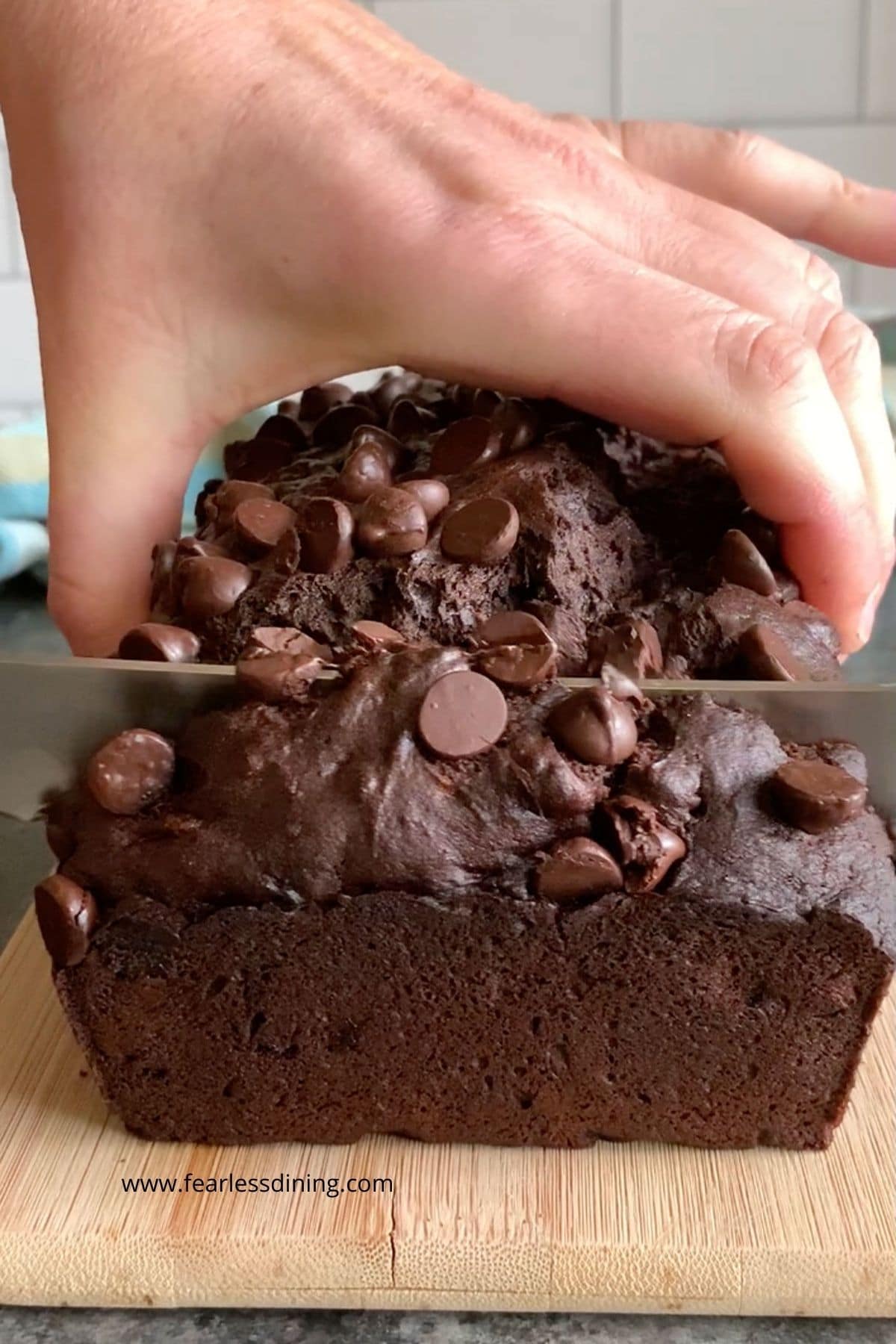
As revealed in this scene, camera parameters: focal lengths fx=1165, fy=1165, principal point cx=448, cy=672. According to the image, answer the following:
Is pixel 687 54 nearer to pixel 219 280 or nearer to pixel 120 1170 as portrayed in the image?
pixel 219 280

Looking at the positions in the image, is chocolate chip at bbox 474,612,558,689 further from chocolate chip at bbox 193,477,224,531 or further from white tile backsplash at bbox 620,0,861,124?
white tile backsplash at bbox 620,0,861,124

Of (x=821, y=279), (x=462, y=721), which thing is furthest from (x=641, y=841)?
(x=821, y=279)

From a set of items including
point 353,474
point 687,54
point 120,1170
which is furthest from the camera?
point 687,54

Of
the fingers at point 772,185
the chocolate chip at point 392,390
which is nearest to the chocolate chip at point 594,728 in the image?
the chocolate chip at point 392,390

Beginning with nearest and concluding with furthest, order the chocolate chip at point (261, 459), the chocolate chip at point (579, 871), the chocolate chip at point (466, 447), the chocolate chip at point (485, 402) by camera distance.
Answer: the chocolate chip at point (579, 871)
the chocolate chip at point (466, 447)
the chocolate chip at point (485, 402)
the chocolate chip at point (261, 459)

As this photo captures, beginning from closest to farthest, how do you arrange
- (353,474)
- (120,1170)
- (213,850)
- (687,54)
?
1. (213,850)
2. (120,1170)
3. (353,474)
4. (687,54)

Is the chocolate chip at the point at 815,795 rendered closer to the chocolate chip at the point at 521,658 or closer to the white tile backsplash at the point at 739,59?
the chocolate chip at the point at 521,658

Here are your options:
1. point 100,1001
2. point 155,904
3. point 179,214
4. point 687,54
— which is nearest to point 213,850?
point 155,904
